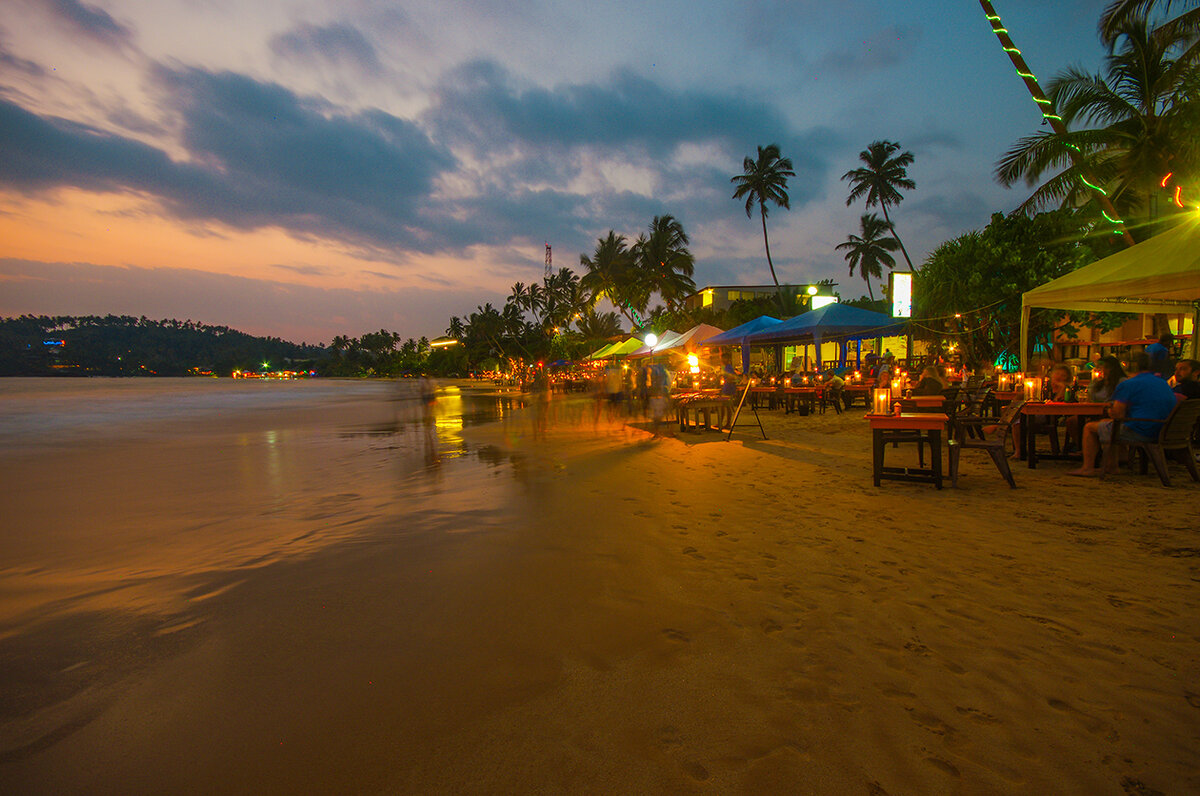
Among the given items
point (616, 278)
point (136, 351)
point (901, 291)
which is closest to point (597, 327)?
point (616, 278)

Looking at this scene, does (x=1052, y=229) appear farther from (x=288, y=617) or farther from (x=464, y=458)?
(x=288, y=617)

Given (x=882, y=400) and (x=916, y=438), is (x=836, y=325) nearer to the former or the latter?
(x=916, y=438)

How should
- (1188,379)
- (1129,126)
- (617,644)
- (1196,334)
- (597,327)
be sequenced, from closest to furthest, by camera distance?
(617,644) < (1188,379) < (1196,334) < (1129,126) < (597,327)

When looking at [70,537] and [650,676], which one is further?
[70,537]

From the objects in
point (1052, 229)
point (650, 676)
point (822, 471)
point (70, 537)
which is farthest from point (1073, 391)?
point (1052, 229)

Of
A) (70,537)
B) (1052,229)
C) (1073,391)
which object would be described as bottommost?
(70,537)

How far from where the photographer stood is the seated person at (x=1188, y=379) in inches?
249

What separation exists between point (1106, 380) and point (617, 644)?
7.19 meters

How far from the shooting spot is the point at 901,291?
2069cm

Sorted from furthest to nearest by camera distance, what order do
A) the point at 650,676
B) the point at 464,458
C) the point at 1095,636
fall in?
the point at 464,458 → the point at 1095,636 → the point at 650,676

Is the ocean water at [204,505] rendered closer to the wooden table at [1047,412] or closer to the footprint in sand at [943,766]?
the footprint in sand at [943,766]

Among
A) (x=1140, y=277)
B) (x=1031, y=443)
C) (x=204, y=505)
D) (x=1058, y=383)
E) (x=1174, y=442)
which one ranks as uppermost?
(x=1140, y=277)

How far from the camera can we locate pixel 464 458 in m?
8.99

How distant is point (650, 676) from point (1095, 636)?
2180 millimetres
